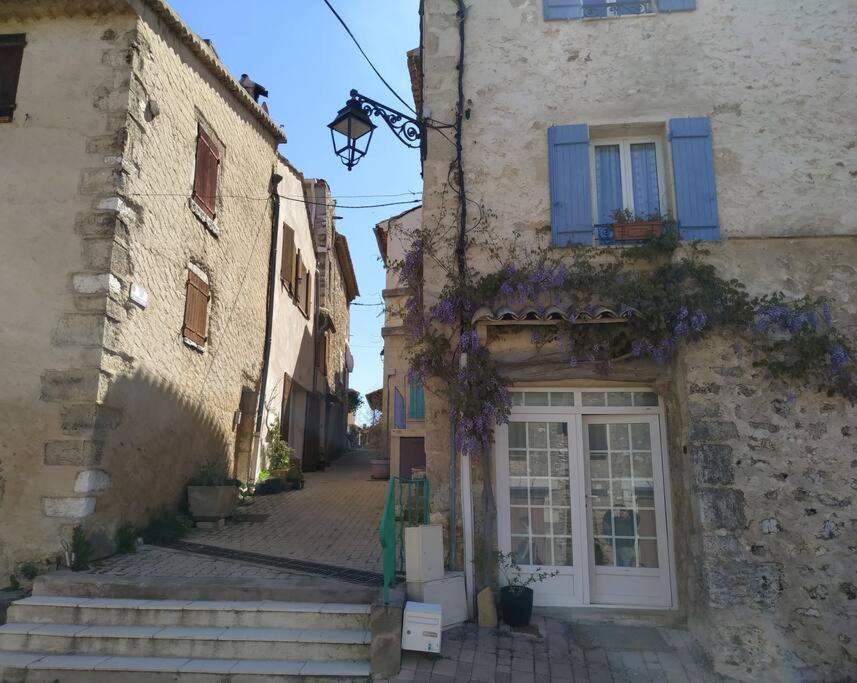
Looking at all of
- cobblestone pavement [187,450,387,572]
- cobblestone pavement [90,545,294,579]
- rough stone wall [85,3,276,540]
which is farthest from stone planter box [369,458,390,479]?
cobblestone pavement [90,545,294,579]

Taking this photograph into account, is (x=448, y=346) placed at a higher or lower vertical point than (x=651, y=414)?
higher

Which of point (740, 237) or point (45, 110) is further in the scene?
point (45, 110)

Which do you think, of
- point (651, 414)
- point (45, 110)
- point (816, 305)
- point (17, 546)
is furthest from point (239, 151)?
point (816, 305)

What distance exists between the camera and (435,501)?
5.67m

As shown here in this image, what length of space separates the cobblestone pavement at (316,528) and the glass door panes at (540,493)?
1.45 meters

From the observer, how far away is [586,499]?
5.72 metres

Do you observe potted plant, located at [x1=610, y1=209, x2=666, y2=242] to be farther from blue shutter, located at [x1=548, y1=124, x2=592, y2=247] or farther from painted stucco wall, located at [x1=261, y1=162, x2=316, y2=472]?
painted stucco wall, located at [x1=261, y1=162, x2=316, y2=472]

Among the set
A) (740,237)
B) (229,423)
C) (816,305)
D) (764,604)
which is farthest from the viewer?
(229,423)

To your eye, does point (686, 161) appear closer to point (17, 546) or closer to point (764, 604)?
point (764, 604)

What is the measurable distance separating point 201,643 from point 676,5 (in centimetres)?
751

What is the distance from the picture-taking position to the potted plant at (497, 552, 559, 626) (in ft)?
16.8

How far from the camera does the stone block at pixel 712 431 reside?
5.21 m

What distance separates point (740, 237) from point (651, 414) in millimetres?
1851

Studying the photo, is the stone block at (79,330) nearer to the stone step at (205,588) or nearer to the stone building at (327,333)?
the stone step at (205,588)
